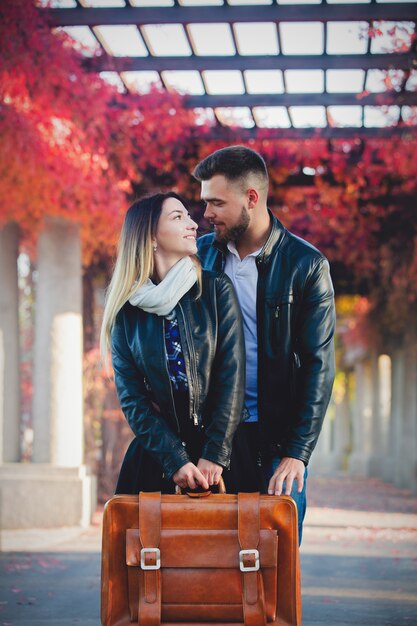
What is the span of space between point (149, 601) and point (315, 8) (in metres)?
7.37

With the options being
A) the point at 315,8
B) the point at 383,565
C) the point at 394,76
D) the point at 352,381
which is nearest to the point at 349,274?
the point at 394,76

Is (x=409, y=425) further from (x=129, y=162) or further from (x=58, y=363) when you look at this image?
(x=129, y=162)

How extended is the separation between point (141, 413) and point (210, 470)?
299 mm

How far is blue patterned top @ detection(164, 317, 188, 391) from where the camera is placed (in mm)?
3299

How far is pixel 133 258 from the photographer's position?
3453 mm

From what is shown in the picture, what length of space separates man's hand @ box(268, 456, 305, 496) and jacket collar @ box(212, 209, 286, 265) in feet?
2.42

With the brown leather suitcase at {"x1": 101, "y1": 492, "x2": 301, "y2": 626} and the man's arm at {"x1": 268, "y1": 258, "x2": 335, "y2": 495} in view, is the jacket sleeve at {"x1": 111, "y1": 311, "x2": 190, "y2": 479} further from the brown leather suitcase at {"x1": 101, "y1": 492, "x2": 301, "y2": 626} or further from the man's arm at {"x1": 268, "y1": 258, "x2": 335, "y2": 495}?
the man's arm at {"x1": 268, "y1": 258, "x2": 335, "y2": 495}

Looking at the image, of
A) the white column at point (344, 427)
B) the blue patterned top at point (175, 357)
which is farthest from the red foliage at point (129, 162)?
the white column at point (344, 427)

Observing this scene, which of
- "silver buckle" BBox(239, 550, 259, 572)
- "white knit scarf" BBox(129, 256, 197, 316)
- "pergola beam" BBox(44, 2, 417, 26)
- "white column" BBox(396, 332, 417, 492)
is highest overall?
"pergola beam" BBox(44, 2, 417, 26)

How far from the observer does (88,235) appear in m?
11.1

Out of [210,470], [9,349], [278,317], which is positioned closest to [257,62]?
[9,349]

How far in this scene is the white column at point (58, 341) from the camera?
1095 centimetres

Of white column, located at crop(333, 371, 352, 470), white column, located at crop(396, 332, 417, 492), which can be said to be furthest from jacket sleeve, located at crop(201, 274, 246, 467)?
white column, located at crop(333, 371, 352, 470)

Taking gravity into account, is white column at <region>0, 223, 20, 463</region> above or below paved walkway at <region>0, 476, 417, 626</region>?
above
